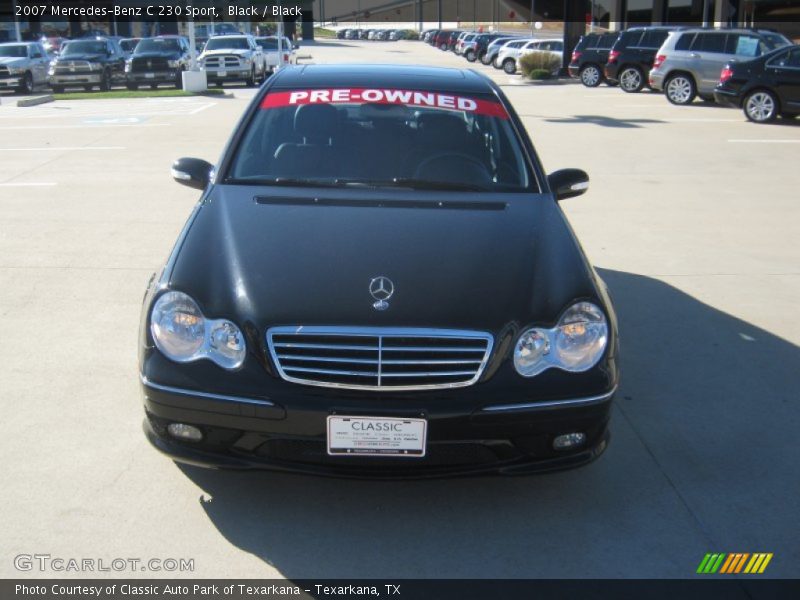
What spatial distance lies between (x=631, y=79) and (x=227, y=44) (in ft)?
42.9

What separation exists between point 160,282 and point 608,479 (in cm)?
212

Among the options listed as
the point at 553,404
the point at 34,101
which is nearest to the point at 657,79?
the point at 34,101

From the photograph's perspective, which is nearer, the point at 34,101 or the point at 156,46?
the point at 34,101

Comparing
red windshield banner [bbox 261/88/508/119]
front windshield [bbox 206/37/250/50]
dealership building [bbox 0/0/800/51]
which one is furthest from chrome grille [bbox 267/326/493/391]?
front windshield [bbox 206/37/250/50]

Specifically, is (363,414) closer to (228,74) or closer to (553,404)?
(553,404)

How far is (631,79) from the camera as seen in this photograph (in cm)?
2545

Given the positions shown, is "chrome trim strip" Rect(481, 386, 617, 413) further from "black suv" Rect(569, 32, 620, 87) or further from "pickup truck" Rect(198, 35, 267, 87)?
"black suv" Rect(569, 32, 620, 87)

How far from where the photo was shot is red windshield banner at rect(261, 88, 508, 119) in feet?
16.6

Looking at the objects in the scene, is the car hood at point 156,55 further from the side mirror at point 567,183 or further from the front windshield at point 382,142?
the side mirror at point 567,183

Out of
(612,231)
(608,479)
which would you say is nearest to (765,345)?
(608,479)

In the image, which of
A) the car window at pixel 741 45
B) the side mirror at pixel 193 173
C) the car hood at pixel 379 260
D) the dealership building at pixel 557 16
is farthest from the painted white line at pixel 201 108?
the car hood at pixel 379 260

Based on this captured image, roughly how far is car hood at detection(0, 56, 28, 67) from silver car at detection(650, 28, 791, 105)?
18104 millimetres

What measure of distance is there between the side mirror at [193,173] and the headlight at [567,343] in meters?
2.27

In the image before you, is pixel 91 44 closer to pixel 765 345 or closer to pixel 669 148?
pixel 669 148
